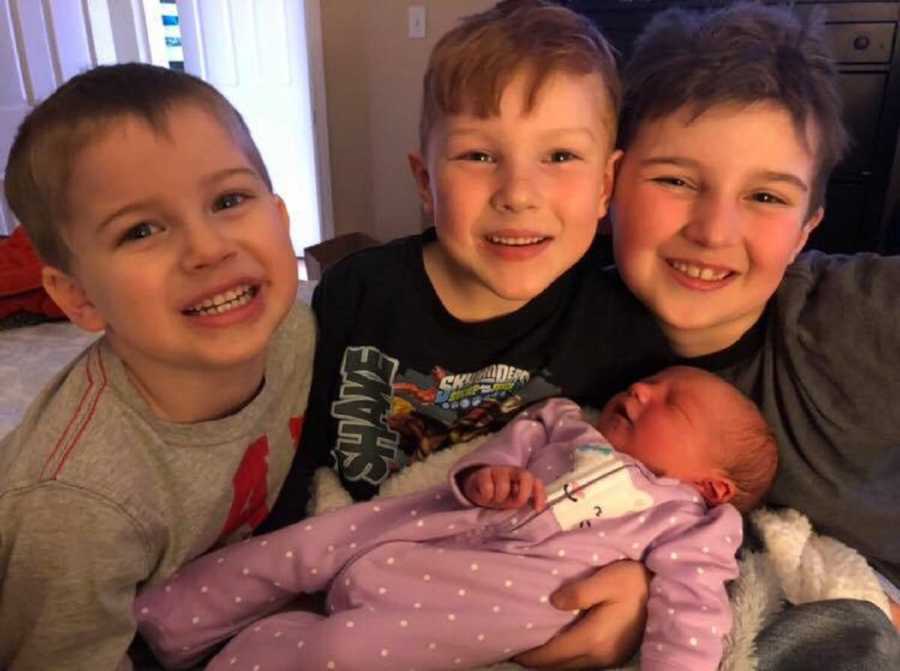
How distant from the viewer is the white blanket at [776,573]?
2.78 feet

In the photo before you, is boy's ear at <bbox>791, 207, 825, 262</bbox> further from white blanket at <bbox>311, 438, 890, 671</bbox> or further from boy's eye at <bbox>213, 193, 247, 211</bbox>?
boy's eye at <bbox>213, 193, 247, 211</bbox>

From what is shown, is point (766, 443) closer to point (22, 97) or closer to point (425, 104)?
point (425, 104)

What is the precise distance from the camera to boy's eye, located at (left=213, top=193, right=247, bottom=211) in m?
0.86

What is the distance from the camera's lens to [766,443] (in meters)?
1.03

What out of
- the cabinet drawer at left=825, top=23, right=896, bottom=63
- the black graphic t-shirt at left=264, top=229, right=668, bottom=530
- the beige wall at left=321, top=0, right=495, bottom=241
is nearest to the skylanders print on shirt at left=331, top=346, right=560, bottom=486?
the black graphic t-shirt at left=264, top=229, right=668, bottom=530

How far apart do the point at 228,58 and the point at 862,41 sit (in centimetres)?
308

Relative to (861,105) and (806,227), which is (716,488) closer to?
(806,227)

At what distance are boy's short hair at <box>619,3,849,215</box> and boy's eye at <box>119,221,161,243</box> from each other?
64 centimetres

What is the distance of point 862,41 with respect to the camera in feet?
8.32

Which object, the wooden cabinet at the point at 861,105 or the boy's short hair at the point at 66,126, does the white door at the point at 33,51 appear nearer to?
the wooden cabinet at the point at 861,105

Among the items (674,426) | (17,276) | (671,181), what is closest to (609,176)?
(671,181)

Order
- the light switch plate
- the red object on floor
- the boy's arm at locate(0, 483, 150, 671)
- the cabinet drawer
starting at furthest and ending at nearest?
the light switch plate
the cabinet drawer
the red object on floor
the boy's arm at locate(0, 483, 150, 671)

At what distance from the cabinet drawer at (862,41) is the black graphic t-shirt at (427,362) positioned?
77.3 inches

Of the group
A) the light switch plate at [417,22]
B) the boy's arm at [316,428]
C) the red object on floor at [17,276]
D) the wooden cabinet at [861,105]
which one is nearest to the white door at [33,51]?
the light switch plate at [417,22]
